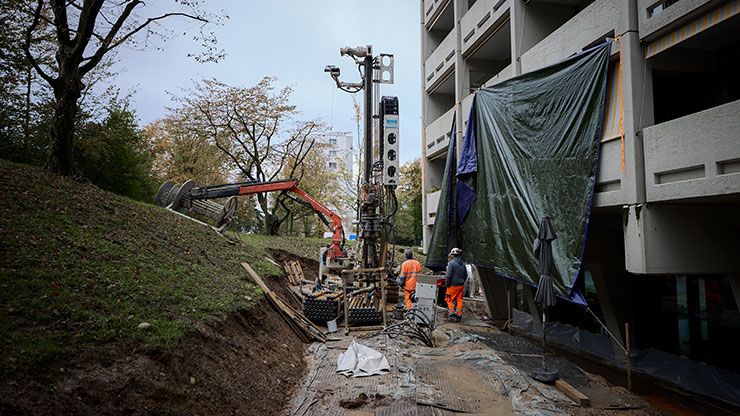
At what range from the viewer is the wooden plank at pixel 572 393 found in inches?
227

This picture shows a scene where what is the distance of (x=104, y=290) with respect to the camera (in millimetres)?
5613

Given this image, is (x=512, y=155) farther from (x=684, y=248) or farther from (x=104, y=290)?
(x=104, y=290)

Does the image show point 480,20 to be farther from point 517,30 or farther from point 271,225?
point 271,225

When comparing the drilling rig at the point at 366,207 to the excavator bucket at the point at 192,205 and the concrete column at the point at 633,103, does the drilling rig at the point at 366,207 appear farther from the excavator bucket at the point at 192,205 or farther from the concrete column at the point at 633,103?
the concrete column at the point at 633,103

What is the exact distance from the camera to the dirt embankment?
11.9 feet

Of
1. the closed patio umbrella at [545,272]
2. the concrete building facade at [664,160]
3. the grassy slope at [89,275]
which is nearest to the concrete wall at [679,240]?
the concrete building facade at [664,160]

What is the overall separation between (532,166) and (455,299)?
421 centimetres

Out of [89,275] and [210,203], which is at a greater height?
[210,203]

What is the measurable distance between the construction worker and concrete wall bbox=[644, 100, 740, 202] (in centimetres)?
492

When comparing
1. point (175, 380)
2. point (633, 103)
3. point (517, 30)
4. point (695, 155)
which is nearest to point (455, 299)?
point (633, 103)

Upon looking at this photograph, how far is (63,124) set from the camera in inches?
412

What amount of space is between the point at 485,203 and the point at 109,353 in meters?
9.15

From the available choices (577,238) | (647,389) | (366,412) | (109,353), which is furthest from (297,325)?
(647,389)

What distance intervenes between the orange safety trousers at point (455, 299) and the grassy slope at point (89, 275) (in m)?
5.18
